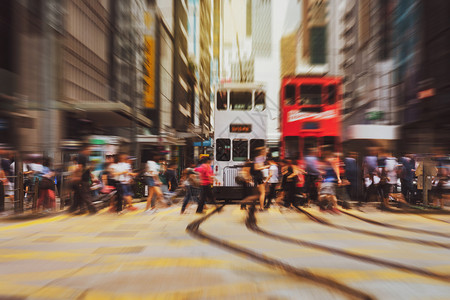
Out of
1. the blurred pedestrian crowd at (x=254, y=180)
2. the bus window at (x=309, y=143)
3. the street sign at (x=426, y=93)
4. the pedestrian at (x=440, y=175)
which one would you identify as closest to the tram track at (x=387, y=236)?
the blurred pedestrian crowd at (x=254, y=180)

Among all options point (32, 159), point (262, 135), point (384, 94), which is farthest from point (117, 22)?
point (384, 94)

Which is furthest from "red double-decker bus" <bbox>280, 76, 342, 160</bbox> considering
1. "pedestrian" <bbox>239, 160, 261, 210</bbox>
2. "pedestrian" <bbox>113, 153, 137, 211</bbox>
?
"pedestrian" <bbox>113, 153, 137, 211</bbox>

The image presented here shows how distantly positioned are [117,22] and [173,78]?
14473 mm

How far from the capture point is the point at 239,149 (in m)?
15.6

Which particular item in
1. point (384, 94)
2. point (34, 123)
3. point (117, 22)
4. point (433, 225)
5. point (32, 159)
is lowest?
point (433, 225)

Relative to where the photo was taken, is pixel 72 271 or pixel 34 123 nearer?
pixel 72 271

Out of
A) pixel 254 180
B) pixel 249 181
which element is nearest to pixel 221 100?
pixel 249 181

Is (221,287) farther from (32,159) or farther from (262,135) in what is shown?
(262,135)

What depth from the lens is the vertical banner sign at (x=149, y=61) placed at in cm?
2816

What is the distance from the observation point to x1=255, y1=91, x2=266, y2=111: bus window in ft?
49.8

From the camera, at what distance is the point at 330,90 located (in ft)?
48.0

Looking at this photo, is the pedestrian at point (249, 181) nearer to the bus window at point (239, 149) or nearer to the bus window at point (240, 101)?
the bus window at point (239, 149)

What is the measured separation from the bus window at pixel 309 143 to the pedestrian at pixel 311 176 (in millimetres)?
1226

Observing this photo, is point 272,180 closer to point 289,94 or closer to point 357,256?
point 289,94
